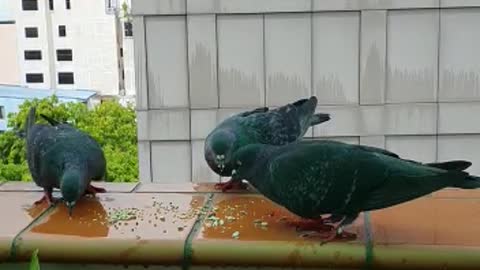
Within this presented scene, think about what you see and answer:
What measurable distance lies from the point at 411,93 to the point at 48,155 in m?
3.39

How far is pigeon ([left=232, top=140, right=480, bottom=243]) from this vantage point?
5.20 ft

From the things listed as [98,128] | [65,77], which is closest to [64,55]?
[65,77]

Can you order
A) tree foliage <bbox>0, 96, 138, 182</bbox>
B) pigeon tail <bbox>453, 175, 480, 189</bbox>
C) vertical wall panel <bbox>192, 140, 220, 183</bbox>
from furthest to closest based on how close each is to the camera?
1. tree foliage <bbox>0, 96, 138, 182</bbox>
2. vertical wall panel <bbox>192, 140, 220, 183</bbox>
3. pigeon tail <bbox>453, 175, 480, 189</bbox>

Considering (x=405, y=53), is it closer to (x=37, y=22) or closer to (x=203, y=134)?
(x=203, y=134)

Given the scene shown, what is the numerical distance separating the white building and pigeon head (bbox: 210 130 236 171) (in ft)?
104

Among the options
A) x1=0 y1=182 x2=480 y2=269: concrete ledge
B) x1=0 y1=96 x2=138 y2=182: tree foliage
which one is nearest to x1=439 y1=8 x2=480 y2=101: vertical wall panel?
x1=0 y1=182 x2=480 y2=269: concrete ledge

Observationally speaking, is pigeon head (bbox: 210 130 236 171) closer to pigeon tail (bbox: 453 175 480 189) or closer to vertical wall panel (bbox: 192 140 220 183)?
pigeon tail (bbox: 453 175 480 189)

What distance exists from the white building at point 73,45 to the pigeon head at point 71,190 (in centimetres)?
3212

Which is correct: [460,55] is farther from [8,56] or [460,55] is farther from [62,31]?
[8,56]

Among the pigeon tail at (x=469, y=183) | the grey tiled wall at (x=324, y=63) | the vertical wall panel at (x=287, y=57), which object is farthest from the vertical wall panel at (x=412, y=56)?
the pigeon tail at (x=469, y=183)

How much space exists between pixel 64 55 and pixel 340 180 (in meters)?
35.4

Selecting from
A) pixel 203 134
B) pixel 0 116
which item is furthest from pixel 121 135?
pixel 203 134

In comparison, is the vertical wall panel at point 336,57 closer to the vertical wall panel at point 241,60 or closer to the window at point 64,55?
the vertical wall panel at point 241,60

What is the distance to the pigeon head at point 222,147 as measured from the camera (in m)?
2.51
